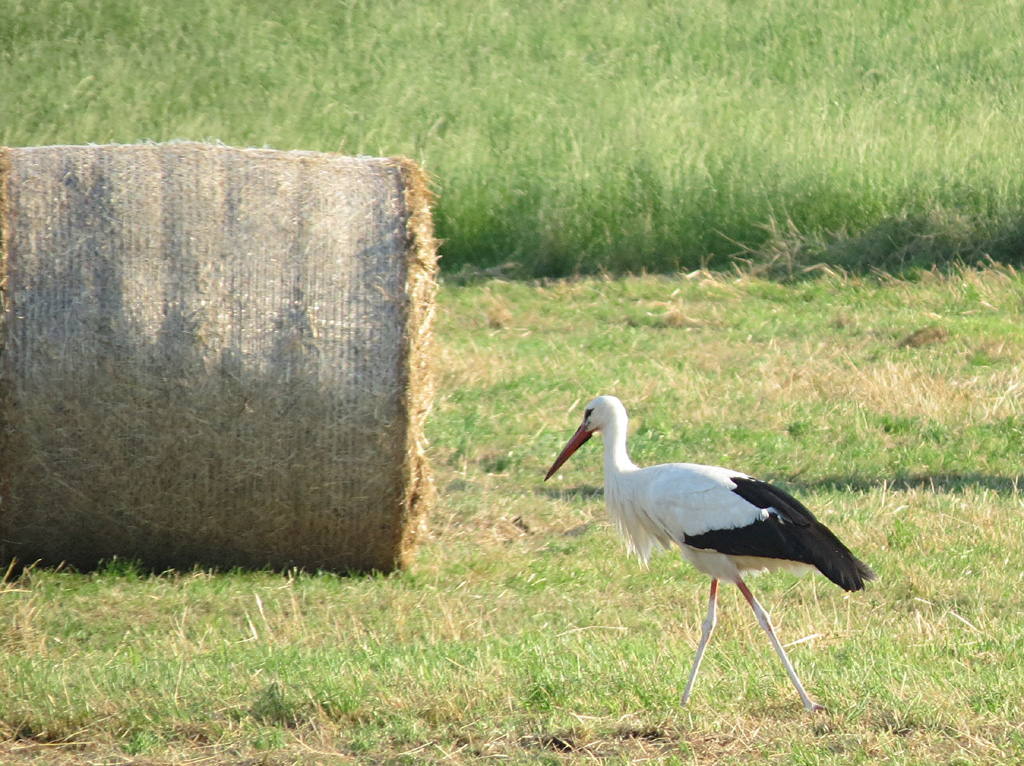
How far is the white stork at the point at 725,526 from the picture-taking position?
539 centimetres

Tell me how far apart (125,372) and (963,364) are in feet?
22.5

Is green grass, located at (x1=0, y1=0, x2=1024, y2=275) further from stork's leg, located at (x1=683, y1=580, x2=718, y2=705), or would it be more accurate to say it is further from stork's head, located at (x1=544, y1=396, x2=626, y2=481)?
stork's leg, located at (x1=683, y1=580, x2=718, y2=705)

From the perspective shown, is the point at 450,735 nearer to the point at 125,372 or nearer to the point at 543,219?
the point at 125,372

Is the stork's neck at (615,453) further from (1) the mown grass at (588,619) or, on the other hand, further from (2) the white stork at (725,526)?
(1) the mown grass at (588,619)

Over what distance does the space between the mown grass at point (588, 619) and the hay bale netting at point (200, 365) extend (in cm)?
28

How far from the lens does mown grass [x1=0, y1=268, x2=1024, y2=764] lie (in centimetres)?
477

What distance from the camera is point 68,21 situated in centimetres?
2023

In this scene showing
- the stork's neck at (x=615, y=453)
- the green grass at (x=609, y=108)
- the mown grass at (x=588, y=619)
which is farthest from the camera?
the green grass at (x=609, y=108)

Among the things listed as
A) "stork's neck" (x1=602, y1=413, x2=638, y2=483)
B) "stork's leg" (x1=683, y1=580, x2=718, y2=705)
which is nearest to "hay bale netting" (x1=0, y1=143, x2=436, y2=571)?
"stork's neck" (x1=602, y1=413, x2=638, y2=483)

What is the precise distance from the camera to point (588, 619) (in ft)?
20.4

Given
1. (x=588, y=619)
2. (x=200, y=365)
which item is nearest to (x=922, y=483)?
(x=588, y=619)

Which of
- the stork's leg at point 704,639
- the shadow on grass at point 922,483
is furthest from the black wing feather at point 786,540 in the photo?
the shadow on grass at point 922,483

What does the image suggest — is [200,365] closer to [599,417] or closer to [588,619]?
[599,417]

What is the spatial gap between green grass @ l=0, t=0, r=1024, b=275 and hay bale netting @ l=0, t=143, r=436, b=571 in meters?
9.60
